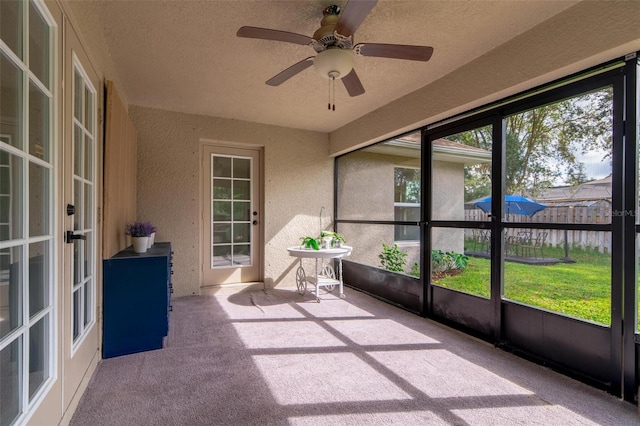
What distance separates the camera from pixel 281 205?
194 inches

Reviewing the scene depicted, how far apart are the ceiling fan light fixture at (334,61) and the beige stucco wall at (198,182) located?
2.77 meters

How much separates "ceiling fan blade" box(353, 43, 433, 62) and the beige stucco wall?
2915 millimetres

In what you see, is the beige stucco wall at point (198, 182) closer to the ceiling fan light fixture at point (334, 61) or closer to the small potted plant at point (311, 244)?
the small potted plant at point (311, 244)

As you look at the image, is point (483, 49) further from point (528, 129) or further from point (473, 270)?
point (473, 270)

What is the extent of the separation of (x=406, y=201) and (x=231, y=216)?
2584mm

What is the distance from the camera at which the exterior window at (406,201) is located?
4.08 meters

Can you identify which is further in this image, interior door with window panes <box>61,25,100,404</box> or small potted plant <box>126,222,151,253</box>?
small potted plant <box>126,222,151,253</box>

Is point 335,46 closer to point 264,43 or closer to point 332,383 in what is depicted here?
point 264,43

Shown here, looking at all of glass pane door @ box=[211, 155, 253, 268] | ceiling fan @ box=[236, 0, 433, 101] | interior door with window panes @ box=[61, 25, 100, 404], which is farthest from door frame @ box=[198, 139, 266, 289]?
ceiling fan @ box=[236, 0, 433, 101]

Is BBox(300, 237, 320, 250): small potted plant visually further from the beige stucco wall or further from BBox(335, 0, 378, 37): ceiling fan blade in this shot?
BBox(335, 0, 378, 37): ceiling fan blade

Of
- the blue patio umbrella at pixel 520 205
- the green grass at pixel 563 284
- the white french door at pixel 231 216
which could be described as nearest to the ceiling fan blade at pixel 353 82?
the blue patio umbrella at pixel 520 205

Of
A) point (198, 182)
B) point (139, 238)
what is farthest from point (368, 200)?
point (139, 238)

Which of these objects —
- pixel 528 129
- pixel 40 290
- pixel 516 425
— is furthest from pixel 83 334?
pixel 528 129

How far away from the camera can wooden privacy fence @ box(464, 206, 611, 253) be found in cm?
211
